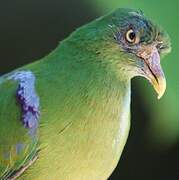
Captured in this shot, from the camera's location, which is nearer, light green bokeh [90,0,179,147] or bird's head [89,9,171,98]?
bird's head [89,9,171,98]

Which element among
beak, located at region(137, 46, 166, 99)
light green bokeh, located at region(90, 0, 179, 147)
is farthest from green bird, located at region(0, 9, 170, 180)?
light green bokeh, located at region(90, 0, 179, 147)

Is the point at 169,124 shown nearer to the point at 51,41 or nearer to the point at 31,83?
the point at 31,83

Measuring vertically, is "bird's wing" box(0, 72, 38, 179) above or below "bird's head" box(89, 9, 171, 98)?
below

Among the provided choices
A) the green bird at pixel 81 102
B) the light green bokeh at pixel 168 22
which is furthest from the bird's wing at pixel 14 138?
the light green bokeh at pixel 168 22

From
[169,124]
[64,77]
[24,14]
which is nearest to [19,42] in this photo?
[24,14]

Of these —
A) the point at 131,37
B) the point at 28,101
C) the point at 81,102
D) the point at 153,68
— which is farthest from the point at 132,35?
the point at 28,101

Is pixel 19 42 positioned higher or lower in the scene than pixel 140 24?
lower

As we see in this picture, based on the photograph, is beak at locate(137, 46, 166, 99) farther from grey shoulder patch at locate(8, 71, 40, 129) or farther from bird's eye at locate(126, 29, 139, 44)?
grey shoulder patch at locate(8, 71, 40, 129)

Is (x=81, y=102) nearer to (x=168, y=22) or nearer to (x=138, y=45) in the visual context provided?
(x=138, y=45)
